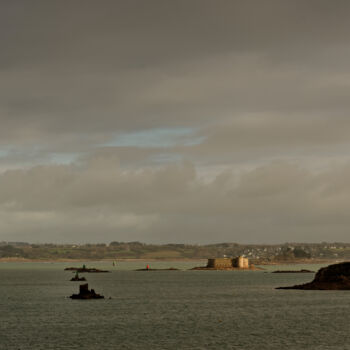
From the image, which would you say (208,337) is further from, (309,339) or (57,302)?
(57,302)

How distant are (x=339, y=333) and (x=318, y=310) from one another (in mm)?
30296

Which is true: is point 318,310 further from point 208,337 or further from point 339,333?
point 208,337

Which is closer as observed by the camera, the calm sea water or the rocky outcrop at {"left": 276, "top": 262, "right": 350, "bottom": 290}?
the calm sea water

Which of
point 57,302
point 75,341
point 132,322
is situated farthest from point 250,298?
point 75,341

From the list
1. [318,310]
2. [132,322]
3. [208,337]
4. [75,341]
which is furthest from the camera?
[318,310]

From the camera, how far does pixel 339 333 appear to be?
282 ft

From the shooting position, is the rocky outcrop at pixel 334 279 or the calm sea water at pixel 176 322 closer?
the calm sea water at pixel 176 322

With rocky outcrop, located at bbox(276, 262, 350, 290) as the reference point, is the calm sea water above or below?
below

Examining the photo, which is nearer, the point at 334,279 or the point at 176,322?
the point at 176,322

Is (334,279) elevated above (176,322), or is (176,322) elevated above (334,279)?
(334,279)

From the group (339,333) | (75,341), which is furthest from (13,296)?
(339,333)

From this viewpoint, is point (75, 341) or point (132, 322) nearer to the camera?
point (75, 341)

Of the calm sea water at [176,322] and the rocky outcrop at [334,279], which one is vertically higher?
the rocky outcrop at [334,279]

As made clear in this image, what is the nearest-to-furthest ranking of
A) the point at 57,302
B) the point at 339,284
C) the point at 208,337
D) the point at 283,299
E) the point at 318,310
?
the point at 208,337, the point at 318,310, the point at 57,302, the point at 283,299, the point at 339,284
